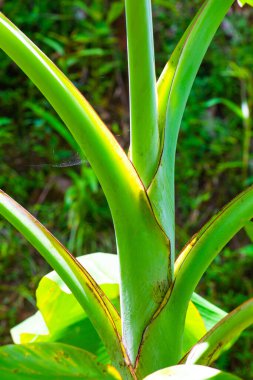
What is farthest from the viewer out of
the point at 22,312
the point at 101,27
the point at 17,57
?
the point at 101,27

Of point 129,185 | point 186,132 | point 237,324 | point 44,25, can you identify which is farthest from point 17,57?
point 44,25

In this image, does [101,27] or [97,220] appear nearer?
[97,220]

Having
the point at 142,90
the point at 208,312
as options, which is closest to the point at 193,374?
the point at 142,90

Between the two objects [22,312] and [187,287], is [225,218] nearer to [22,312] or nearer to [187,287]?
[187,287]

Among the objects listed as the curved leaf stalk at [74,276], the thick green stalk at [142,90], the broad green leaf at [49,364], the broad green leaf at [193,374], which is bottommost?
the broad green leaf at [193,374]

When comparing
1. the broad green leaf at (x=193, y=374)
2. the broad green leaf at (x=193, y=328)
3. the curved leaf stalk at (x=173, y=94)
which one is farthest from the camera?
the broad green leaf at (x=193, y=328)

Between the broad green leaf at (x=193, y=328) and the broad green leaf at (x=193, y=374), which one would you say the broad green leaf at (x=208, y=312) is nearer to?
the broad green leaf at (x=193, y=328)

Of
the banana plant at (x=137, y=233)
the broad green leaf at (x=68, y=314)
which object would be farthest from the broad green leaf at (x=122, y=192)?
the broad green leaf at (x=68, y=314)
